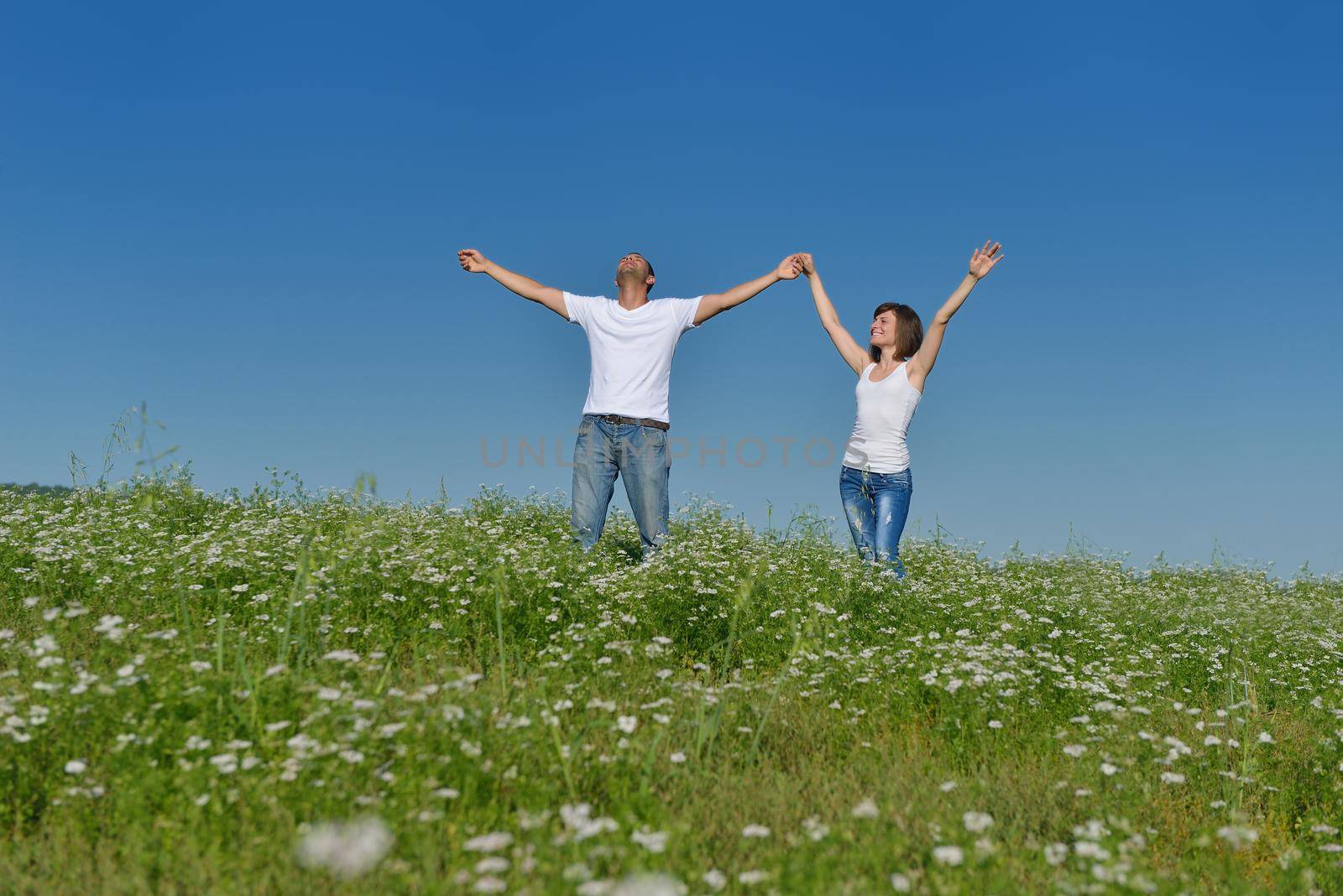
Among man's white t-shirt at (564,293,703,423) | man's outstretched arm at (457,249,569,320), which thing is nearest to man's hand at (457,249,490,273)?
man's outstretched arm at (457,249,569,320)

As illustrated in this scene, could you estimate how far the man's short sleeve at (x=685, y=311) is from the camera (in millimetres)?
9492

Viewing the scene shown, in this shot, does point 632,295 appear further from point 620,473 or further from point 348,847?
point 348,847

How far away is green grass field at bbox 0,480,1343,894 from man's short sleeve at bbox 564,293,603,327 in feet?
8.01

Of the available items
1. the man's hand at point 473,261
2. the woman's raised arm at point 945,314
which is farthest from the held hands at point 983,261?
the man's hand at point 473,261

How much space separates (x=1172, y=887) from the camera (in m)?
3.56

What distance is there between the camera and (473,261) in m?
10.1

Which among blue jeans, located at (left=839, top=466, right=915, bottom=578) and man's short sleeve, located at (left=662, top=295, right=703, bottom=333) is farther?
man's short sleeve, located at (left=662, top=295, right=703, bottom=333)

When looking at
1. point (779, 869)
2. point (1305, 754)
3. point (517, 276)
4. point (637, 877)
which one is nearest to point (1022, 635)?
point (1305, 754)

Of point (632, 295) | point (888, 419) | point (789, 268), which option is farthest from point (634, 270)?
point (888, 419)

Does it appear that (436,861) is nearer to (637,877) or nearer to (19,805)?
(637,877)

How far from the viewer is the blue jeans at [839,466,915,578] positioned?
9.24m

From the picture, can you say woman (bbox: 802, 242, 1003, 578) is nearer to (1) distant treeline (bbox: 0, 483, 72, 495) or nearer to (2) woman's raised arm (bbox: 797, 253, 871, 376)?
(2) woman's raised arm (bbox: 797, 253, 871, 376)

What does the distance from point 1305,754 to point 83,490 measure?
44.9 ft

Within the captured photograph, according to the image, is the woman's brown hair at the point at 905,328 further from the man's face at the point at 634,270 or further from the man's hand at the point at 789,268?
the man's face at the point at 634,270
